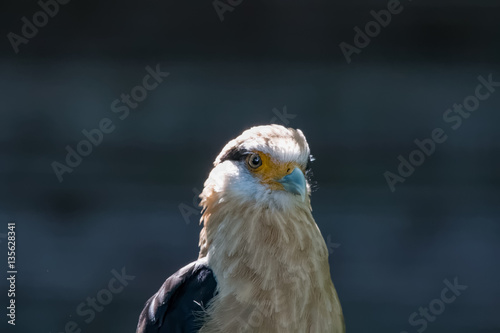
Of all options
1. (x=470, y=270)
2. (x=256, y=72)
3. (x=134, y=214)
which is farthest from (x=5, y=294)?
(x=470, y=270)

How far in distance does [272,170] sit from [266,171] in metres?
0.03

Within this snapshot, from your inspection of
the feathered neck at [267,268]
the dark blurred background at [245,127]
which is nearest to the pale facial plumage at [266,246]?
the feathered neck at [267,268]

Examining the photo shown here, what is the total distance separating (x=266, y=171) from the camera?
271 cm

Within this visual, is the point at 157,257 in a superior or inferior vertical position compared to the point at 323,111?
Answer: inferior

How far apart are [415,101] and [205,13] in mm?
1410

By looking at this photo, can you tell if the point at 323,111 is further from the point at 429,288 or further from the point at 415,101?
the point at 429,288

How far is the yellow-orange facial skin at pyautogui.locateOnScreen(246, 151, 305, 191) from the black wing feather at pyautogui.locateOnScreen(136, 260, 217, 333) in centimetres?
40

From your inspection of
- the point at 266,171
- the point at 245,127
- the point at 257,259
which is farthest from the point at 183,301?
the point at 245,127

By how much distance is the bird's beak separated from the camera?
2.61m

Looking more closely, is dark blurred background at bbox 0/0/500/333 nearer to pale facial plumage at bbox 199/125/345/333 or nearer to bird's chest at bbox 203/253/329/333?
pale facial plumage at bbox 199/125/345/333

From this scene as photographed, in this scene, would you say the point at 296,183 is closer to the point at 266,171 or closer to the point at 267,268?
the point at 266,171

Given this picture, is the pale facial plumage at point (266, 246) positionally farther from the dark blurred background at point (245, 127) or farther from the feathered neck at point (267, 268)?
the dark blurred background at point (245, 127)

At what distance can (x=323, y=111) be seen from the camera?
4328 mm

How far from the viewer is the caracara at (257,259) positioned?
253cm
